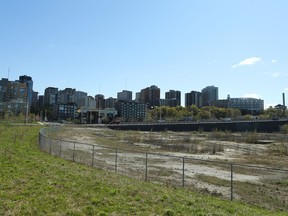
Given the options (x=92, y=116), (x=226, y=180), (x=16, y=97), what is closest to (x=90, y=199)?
(x=226, y=180)

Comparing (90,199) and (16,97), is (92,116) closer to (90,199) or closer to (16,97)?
(16,97)

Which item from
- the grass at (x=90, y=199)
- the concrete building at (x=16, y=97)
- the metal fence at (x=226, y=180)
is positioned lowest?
the metal fence at (x=226, y=180)

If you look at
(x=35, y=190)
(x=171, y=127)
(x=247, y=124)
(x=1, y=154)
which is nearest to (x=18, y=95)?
(x=171, y=127)

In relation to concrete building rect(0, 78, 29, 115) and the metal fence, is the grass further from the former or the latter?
concrete building rect(0, 78, 29, 115)

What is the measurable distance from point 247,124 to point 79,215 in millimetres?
138655

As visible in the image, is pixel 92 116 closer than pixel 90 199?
No

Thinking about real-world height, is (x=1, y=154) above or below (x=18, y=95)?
below

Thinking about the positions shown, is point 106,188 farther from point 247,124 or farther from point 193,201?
point 247,124

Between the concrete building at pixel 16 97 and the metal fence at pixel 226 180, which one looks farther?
the concrete building at pixel 16 97

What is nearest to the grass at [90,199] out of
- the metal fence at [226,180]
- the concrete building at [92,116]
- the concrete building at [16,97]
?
the metal fence at [226,180]

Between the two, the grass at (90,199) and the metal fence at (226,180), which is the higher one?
the grass at (90,199)

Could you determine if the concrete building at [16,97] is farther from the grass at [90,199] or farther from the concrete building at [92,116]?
Answer: the grass at [90,199]

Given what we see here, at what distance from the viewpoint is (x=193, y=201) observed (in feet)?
38.4

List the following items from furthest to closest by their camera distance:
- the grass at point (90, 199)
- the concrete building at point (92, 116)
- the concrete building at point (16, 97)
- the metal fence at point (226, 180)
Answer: the concrete building at point (92, 116)
the concrete building at point (16, 97)
the metal fence at point (226, 180)
the grass at point (90, 199)
